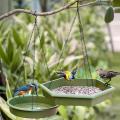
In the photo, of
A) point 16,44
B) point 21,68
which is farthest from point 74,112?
point 16,44

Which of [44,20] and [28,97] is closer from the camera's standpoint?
[28,97]

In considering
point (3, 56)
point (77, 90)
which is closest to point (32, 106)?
point (77, 90)

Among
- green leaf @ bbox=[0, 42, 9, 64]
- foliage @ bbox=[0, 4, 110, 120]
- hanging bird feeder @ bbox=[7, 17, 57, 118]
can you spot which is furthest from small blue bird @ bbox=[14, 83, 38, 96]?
green leaf @ bbox=[0, 42, 9, 64]

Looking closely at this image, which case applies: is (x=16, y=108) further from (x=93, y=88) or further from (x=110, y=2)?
(x=110, y=2)

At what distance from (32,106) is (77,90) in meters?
0.23

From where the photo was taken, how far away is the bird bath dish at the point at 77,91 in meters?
1.97

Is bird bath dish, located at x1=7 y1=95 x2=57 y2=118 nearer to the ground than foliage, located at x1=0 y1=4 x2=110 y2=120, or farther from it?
farther from it

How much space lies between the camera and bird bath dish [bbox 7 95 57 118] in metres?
2.05

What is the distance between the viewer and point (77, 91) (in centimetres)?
218

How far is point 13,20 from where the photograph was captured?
593cm

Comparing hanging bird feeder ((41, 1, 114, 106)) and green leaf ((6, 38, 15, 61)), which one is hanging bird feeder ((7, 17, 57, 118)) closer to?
hanging bird feeder ((41, 1, 114, 106))

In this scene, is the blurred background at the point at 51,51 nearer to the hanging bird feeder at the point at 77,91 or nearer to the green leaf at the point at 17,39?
the green leaf at the point at 17,39

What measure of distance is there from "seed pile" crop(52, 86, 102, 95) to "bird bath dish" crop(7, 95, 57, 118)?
0.24 feet

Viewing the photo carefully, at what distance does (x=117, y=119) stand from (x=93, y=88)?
138 inches
